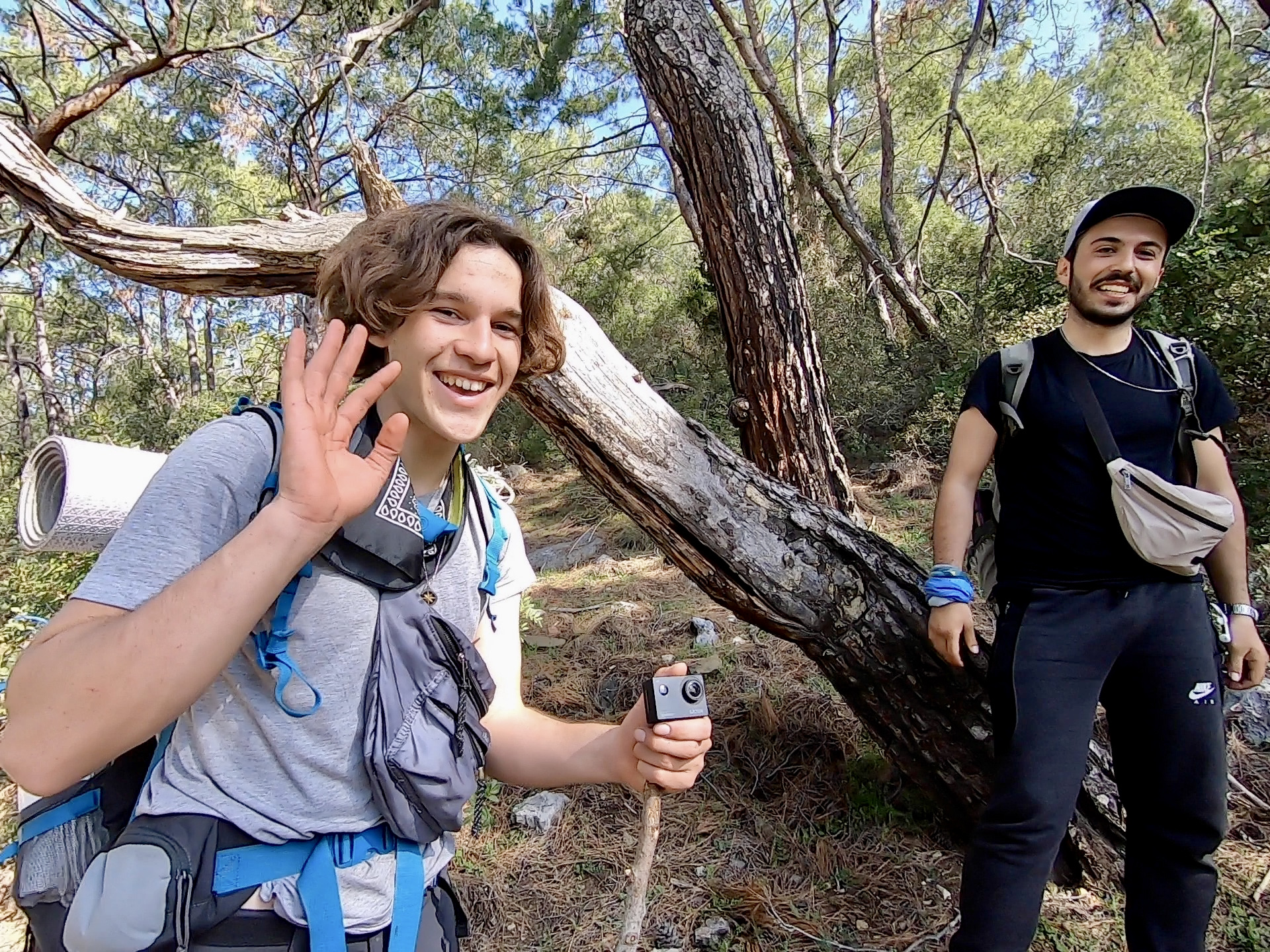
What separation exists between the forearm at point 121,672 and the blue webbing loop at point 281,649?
0.15 metres

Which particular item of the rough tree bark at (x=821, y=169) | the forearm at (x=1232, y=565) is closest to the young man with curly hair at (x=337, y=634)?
the forearm at (x=1232, y=565)

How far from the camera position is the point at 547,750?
1.19 meters

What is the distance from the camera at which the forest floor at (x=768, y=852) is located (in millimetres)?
1969

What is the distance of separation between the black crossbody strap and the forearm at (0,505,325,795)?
1.85m

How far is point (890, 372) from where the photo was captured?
7.26 meters

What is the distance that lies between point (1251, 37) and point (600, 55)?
839cm

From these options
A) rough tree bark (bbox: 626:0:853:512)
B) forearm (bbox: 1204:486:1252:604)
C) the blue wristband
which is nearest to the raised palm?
the blue wristband

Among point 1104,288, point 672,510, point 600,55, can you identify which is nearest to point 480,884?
point 672,510

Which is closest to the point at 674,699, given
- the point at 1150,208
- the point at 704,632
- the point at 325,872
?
the point at 325,872

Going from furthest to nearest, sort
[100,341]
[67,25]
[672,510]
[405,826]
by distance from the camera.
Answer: [100,341] < [67,25] < [672,510] < [405,826]

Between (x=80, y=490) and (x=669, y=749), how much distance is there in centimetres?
97

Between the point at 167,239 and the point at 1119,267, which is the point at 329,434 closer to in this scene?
the point at 1119,267

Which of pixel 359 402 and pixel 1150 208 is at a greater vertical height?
pixel 1150 208

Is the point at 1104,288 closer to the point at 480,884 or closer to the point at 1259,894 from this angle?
the point at 1259,894
